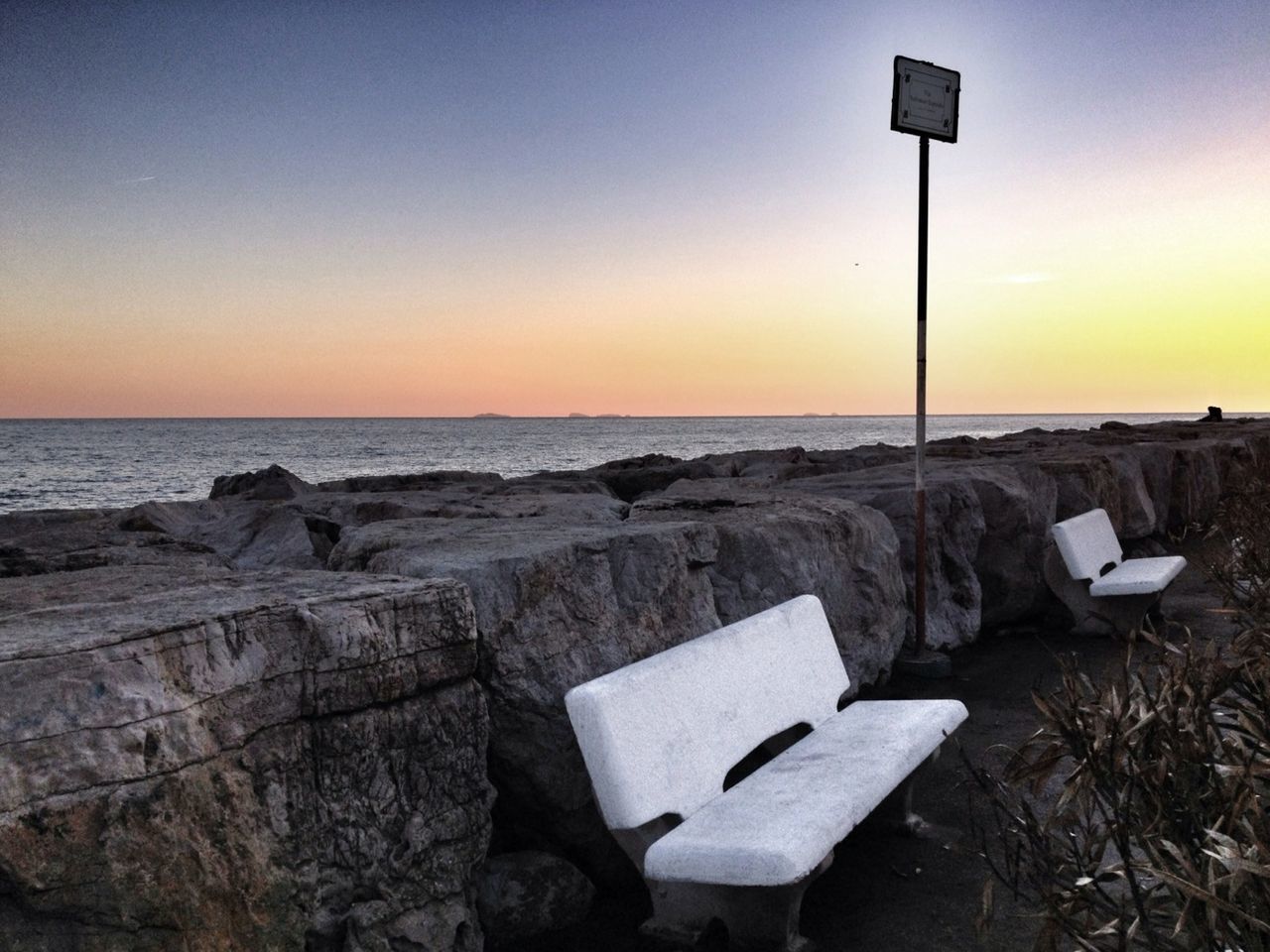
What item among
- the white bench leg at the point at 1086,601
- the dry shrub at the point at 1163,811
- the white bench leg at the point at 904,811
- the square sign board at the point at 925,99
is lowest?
the white bench leg at the point at 904,811

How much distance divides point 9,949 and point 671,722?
153cm

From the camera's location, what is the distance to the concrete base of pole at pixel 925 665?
500cm

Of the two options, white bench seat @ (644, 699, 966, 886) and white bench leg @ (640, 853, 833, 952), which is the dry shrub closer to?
white bench seat @ (644, 699, 966, 886)

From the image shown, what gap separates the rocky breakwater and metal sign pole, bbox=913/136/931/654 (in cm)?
9

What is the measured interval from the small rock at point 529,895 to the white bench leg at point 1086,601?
3.99 metres

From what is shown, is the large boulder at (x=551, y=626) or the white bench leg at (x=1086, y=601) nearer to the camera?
the large boulder at (x=551, y=626)

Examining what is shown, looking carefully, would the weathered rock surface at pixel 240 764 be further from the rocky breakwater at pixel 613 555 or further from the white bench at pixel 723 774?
the white bench at pixel 723 774

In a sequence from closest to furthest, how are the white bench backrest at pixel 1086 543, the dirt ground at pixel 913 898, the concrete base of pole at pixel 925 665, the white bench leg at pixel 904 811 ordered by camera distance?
the dirt ground at pixel 913 898
the white bench leg at pixel 904 811
the concrete base of pole at pixel 925 665
the white bench backrest at pixel 1086 543

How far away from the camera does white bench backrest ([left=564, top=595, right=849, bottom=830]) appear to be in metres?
2.47

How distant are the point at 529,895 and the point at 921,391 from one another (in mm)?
3261

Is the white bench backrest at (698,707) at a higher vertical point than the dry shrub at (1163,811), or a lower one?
lower

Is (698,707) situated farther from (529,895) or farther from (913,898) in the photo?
(913,898)

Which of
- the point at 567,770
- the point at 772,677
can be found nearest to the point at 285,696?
the point at 567,770

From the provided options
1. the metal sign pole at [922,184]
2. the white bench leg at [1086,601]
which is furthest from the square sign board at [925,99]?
the white bench leg at [1086,601]
